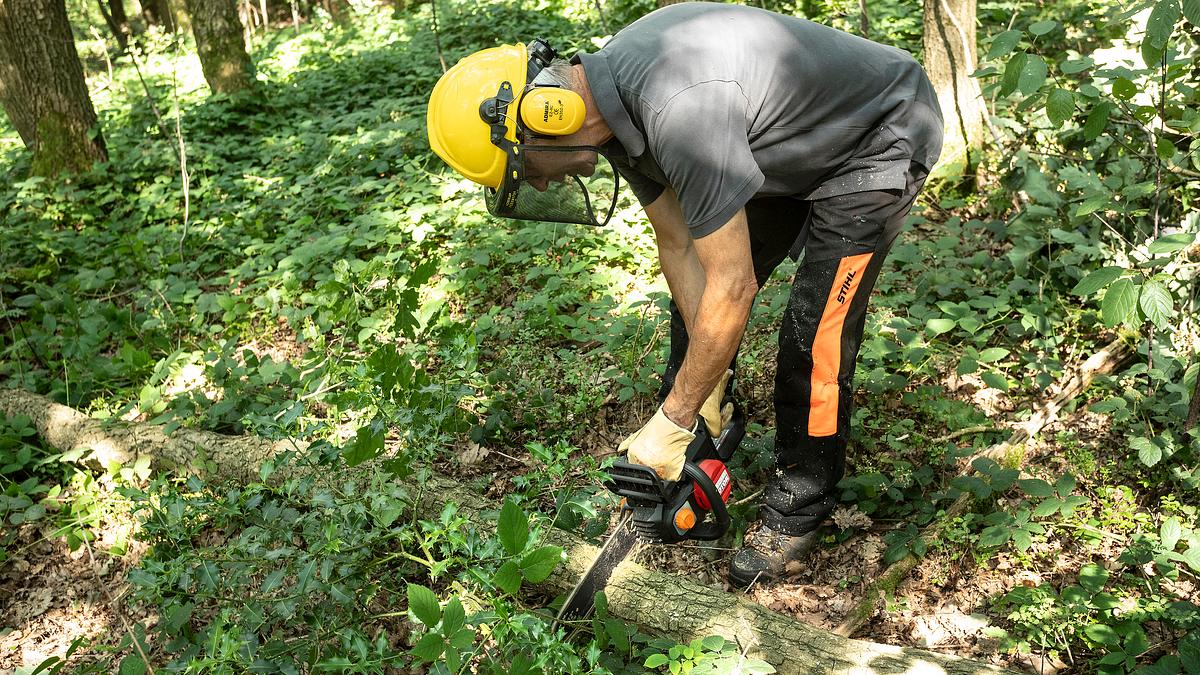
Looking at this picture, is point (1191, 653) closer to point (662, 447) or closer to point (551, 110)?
point (662, 447)

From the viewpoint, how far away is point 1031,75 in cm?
291

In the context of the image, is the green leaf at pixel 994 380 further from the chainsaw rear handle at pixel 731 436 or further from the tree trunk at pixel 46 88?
the tree trunk at pixel 46 88

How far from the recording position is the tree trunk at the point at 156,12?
52.9ft

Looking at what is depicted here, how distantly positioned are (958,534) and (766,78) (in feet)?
5.65

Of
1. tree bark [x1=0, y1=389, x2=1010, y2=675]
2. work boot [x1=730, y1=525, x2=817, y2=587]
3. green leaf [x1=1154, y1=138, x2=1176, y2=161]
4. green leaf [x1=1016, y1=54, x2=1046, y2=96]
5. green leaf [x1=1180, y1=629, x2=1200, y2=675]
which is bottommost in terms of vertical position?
work boot [x1=730, y1=525, x2=817, y2=587]

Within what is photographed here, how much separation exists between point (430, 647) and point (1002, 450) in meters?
2.39

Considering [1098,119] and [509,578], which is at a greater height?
[1098,119]

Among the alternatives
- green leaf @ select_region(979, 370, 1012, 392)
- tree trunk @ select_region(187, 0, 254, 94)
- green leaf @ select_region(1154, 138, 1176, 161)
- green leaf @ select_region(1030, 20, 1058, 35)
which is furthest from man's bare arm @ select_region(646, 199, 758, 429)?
tree trunk @ select_region(187, 0, 254, 94)

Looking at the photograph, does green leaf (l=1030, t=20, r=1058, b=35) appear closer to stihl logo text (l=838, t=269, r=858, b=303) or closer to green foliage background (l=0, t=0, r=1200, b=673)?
green foliage background (l=0, t=0, r=1200, b=673)

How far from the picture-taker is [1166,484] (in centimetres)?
301

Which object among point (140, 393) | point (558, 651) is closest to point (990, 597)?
point (558, 651)

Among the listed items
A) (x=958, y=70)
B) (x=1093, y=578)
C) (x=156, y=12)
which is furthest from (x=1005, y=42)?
Result: (x=156, y=12)

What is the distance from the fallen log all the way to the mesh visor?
1.59 m

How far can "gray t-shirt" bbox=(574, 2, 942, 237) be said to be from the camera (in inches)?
90.7
